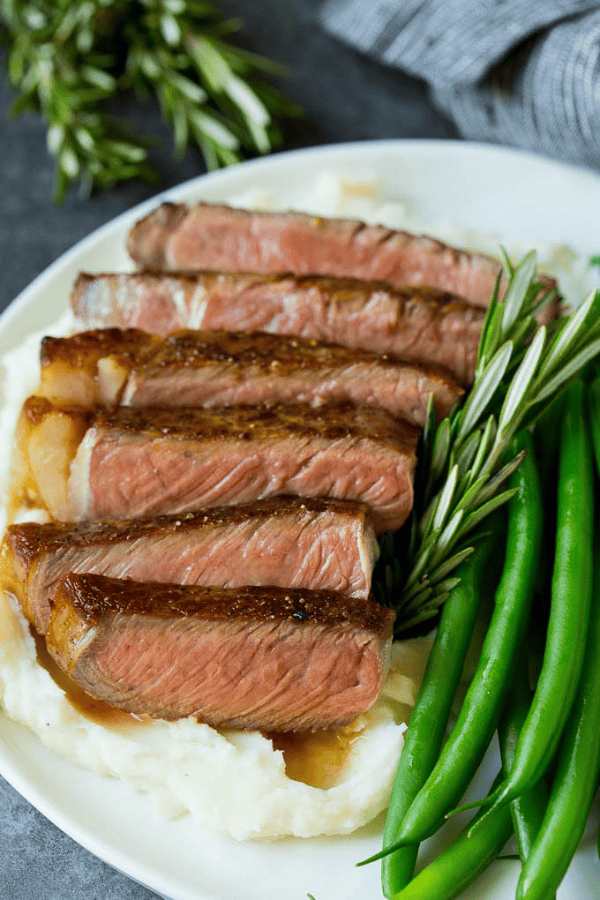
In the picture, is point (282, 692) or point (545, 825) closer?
point (545, 825)

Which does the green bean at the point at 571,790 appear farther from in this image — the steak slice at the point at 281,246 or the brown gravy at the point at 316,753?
the steak slice at the point at 281,246

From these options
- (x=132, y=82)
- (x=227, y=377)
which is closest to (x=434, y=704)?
(x=227, y=377)

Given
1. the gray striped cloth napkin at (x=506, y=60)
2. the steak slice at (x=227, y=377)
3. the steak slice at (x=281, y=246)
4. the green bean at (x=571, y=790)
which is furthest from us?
the gray striped cloth napkin at (x=506, y=60)

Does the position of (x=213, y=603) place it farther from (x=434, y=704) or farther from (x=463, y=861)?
(x=463, y=861)

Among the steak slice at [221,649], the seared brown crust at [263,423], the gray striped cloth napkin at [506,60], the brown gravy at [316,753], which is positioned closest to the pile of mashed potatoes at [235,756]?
the brown gravy at [316,753]

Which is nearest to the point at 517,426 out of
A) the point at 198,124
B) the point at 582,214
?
the point at 582,214

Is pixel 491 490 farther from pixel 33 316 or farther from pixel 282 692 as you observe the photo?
pixel 33 316
